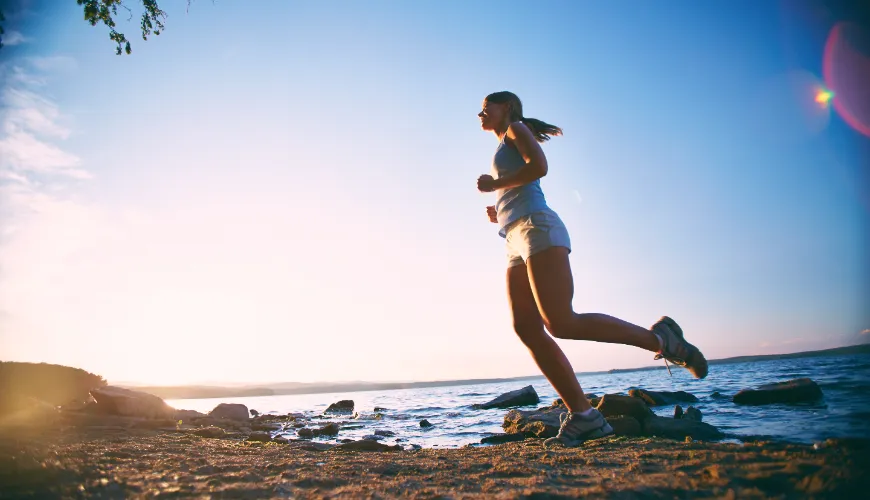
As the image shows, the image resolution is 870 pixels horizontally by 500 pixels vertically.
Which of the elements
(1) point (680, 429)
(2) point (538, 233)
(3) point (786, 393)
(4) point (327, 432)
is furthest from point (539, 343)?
(4) point (327, 432)

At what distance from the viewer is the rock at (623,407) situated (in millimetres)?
5629

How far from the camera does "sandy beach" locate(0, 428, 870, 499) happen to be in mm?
1521

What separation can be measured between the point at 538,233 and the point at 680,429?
8.69 ft

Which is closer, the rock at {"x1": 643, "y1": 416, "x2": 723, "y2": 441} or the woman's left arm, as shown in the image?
the woman's left arm

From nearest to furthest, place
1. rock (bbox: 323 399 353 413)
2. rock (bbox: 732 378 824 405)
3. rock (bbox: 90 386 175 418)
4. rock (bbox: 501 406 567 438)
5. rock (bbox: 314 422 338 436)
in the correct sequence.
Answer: rock (bbox: 501 406 567 438), rock (bbox: 732 378 824 405), rock (bbox: 90 386 175 418), rock (bbox: 314 422 338 436), rock (bbox: 323 399 353 413)

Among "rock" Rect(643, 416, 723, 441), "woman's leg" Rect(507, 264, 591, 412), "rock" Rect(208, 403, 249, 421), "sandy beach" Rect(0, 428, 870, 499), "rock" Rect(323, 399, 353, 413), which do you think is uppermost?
"woman's leg" Rect(507, 264, 591, 412)

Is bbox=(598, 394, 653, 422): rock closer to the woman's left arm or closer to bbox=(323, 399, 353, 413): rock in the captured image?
the woman's left arm

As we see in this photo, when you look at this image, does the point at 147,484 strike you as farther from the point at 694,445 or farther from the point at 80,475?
the point at 694,445

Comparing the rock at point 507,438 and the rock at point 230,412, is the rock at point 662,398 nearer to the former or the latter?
the rock at point 507,438

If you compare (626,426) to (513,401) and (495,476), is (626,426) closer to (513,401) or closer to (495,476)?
(495,476)

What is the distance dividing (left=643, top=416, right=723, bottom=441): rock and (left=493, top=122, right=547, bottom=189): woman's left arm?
278 cm

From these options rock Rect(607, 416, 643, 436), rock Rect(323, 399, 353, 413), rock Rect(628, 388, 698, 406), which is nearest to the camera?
rock Rect(607, 416, 643, 436)

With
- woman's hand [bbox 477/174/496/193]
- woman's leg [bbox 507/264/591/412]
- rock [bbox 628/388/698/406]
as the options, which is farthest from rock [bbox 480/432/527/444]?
rock [bbox 628/388/698/406]

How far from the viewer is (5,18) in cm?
457
